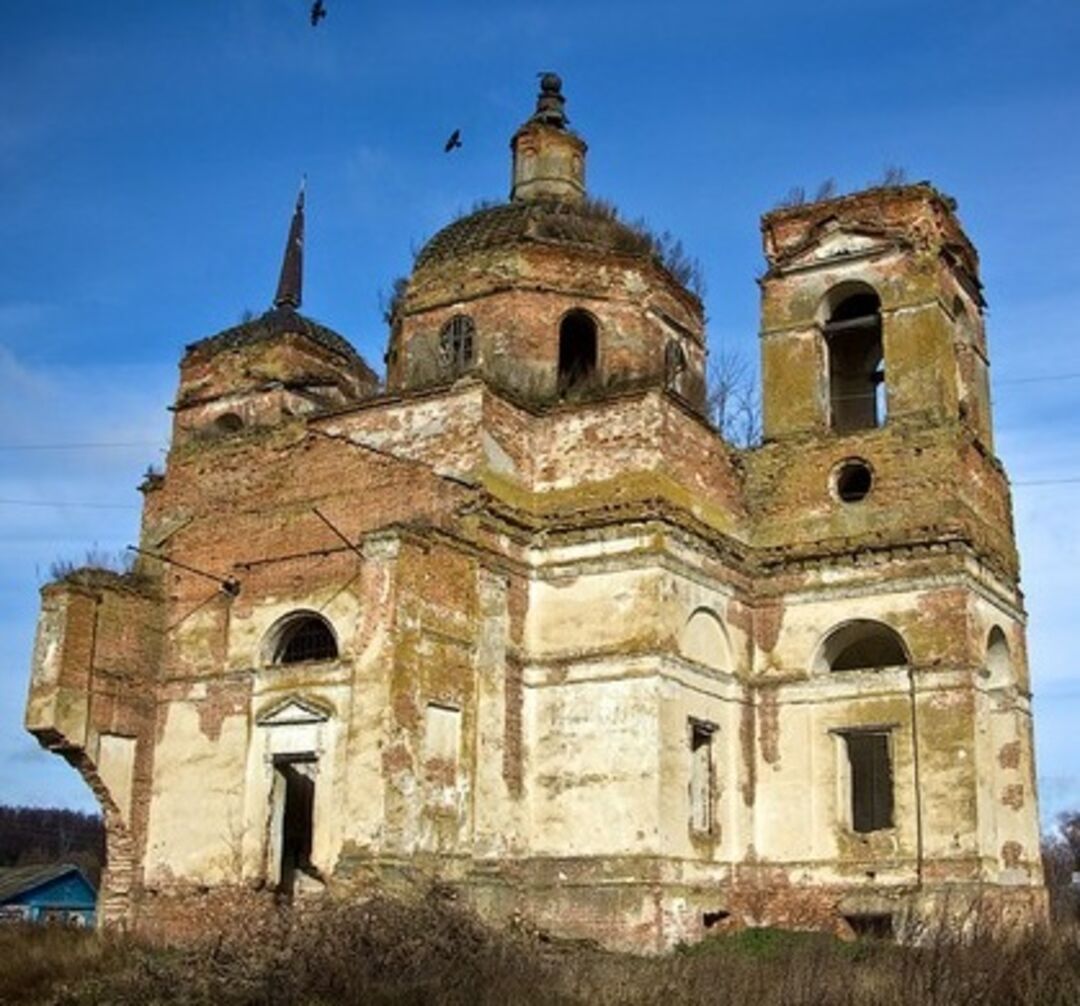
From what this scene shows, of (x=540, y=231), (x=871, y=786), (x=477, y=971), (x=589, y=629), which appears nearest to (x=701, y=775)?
(x=589, y=629)

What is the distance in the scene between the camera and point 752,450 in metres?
20.8

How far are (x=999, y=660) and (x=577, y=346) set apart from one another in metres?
7.74

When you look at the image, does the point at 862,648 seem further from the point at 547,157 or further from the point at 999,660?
the point at 547,157

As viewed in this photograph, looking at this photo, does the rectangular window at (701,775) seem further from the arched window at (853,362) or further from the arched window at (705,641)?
the arched window at (853,362)

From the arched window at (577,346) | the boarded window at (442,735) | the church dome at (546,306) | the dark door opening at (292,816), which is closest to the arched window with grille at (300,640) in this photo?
the dark door opening at (292,816)

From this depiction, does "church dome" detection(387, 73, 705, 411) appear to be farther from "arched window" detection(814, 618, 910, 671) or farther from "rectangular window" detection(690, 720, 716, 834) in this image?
"rectangular window" detection(690, 720, 716, 834)

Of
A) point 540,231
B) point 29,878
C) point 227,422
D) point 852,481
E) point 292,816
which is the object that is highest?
point 540,231

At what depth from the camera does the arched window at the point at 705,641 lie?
59.8 feet

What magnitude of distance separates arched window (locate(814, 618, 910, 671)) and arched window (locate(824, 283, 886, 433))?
323 cm

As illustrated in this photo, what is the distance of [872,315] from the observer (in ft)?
69.1

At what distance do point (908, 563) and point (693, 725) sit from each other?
145 inches

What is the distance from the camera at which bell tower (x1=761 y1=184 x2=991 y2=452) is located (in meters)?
19.9

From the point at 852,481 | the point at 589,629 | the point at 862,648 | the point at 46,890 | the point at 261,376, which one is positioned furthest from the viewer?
the point at 46,890

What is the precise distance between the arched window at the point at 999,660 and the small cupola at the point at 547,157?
9.60 m
